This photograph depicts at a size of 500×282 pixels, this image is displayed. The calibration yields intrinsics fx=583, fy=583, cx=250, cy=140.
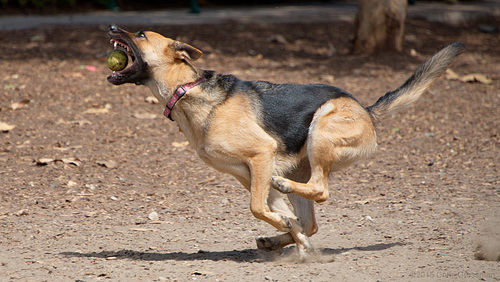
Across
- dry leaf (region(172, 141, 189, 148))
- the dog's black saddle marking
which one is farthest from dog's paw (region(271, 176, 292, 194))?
dry leaf (region(172, 141, 189, 148))

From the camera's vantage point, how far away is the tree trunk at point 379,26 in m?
12.0

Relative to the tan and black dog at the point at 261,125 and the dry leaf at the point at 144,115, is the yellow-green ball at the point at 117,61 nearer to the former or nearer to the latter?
the tan and black dog at the point at 261,125

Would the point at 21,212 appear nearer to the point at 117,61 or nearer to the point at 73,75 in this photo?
the point at 117,61

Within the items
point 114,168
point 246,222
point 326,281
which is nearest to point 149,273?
point 326,281

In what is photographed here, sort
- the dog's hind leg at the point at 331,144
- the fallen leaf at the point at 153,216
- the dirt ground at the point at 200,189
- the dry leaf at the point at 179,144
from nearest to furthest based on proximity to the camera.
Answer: the dirt ground at the point at 200,189, the dog's hind leg at the point at 331,144, the fallen leaf at the point at 153,216, the dry leaf at the point at 179,144

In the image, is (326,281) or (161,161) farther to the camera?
(161,161)

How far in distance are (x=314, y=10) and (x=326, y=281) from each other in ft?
46.4

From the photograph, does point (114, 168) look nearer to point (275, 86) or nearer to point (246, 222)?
point (246, 222)

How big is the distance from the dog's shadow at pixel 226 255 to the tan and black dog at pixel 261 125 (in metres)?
0.14

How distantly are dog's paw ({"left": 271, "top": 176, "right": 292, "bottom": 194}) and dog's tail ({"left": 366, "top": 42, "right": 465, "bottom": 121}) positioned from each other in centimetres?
116

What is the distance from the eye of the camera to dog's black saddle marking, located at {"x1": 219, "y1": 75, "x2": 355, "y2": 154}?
4883mm

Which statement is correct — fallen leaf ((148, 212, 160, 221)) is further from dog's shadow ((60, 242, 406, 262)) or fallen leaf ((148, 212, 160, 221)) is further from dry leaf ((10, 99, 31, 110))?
dry leaf ((10, 99, 31, 110))

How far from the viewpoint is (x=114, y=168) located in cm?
709

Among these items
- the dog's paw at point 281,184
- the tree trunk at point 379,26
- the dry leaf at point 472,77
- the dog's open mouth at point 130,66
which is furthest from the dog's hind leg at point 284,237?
the tree trunk at point 379,26
